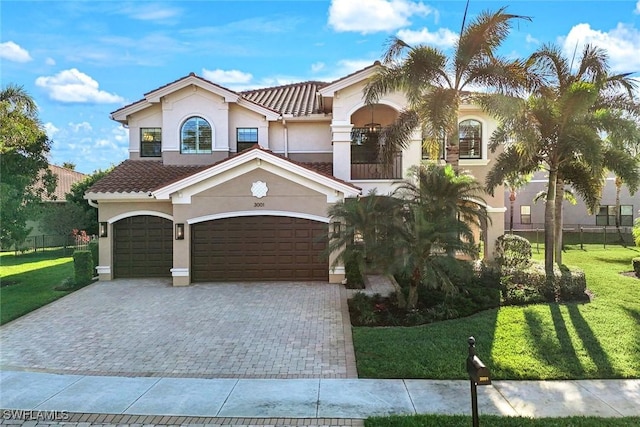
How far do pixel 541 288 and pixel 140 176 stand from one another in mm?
15588

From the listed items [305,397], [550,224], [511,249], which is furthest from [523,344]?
[511,249]

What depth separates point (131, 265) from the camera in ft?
55.2

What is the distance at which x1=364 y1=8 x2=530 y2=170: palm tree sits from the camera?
14062 mm

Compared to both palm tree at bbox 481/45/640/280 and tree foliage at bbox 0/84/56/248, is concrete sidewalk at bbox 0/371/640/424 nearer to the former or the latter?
palm tree at bbox 481/45/640/280

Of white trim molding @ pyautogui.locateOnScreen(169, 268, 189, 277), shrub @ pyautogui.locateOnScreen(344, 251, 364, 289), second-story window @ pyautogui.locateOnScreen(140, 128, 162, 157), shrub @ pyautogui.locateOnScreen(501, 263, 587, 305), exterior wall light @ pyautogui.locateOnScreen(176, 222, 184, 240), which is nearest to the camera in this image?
shrub @ pyautogui.locateOnScreen(501, 263, 587, 305)

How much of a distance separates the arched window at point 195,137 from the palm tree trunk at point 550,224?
45.5ft

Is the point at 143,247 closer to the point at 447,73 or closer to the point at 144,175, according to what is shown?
the point at 144,175

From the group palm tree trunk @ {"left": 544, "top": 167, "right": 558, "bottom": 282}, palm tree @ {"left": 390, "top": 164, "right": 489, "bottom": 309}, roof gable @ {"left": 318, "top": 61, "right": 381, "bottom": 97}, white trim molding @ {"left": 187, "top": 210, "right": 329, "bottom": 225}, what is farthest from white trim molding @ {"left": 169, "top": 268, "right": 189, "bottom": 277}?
palm tree trunk @ {"left": 544, "top": 167, "right": 558, "bottom": 282}

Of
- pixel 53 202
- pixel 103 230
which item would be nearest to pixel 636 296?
pixel 103 230

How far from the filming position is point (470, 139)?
19.0m

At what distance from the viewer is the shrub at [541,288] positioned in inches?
489

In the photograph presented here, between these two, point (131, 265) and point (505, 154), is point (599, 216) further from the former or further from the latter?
point (131, 265)

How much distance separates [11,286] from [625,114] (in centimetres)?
2394

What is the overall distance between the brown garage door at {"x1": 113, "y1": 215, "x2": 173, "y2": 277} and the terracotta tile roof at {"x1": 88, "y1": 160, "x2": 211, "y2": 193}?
50.3 inches
